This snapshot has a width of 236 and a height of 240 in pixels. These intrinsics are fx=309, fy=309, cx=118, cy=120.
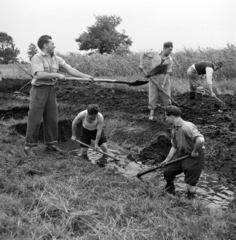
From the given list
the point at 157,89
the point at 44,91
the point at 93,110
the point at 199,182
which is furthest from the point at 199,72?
the point at 44,91

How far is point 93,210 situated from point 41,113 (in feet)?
8.21

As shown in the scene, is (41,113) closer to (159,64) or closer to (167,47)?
(159,64)

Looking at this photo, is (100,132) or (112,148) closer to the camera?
(100,132)

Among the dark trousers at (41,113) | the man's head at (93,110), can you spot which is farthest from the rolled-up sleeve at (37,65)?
the man's head at (93,110)

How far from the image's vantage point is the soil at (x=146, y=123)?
530cm

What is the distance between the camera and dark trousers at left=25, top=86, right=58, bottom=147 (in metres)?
5.09

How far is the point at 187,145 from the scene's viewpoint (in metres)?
3.94

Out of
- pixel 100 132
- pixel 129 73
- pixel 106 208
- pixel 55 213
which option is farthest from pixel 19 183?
pixel 129 73

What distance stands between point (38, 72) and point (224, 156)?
3.31 metres

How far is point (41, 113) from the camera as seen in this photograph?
5.20m

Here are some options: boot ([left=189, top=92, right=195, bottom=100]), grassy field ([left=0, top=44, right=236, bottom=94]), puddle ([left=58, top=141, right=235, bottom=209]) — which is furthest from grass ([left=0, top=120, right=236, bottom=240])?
boot ([left=189, top=92, right=195, bottom=100])

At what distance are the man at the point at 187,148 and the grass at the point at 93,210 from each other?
0.44m

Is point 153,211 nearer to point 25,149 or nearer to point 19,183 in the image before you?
point 19,183

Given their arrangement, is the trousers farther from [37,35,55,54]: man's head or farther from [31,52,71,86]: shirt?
[37,35,55,54]: man's head
